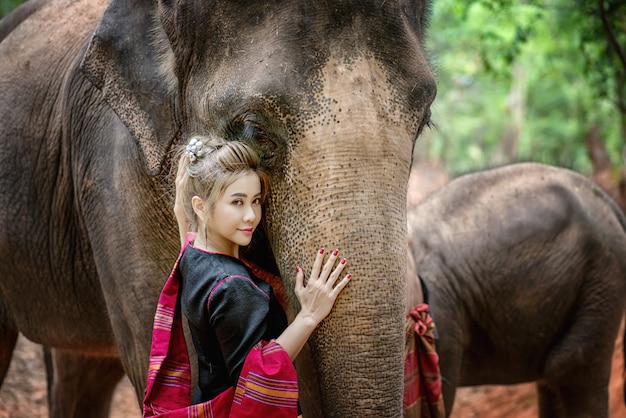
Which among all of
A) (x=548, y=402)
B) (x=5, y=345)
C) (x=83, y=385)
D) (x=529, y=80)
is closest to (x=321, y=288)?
(x=5, y=345)

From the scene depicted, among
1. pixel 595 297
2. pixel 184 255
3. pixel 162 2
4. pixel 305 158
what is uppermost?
pixel 162 2

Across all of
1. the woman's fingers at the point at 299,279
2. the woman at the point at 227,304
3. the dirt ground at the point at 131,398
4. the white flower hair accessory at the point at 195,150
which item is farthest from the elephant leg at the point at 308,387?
the dirt ground at the point at 131,398

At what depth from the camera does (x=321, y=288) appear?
1.83m

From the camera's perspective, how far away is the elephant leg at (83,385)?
414 centimetres

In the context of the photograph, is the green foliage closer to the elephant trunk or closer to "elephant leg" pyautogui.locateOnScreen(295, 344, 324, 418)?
the elephant trunk

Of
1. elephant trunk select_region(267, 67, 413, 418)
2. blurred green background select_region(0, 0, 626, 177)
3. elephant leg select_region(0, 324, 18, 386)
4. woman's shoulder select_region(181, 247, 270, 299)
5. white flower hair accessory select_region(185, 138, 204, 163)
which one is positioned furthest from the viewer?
blurred green background select_region(0, 0, 626, 177)

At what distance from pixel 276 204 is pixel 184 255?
257 mm

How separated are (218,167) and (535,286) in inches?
107

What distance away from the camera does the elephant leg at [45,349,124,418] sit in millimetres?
4137

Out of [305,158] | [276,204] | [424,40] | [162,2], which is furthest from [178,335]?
[424,40]

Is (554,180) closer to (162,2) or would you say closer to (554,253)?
(554,253)

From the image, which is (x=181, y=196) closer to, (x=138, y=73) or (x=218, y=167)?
(x=218, y=167)

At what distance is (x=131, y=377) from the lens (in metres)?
2.67

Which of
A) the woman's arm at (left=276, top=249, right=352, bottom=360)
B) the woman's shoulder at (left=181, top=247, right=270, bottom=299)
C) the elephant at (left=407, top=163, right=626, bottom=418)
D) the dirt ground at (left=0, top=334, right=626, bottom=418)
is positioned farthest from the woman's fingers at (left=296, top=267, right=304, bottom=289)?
the dirt ground at (left=0, top=334, right=626, bottom=418)
